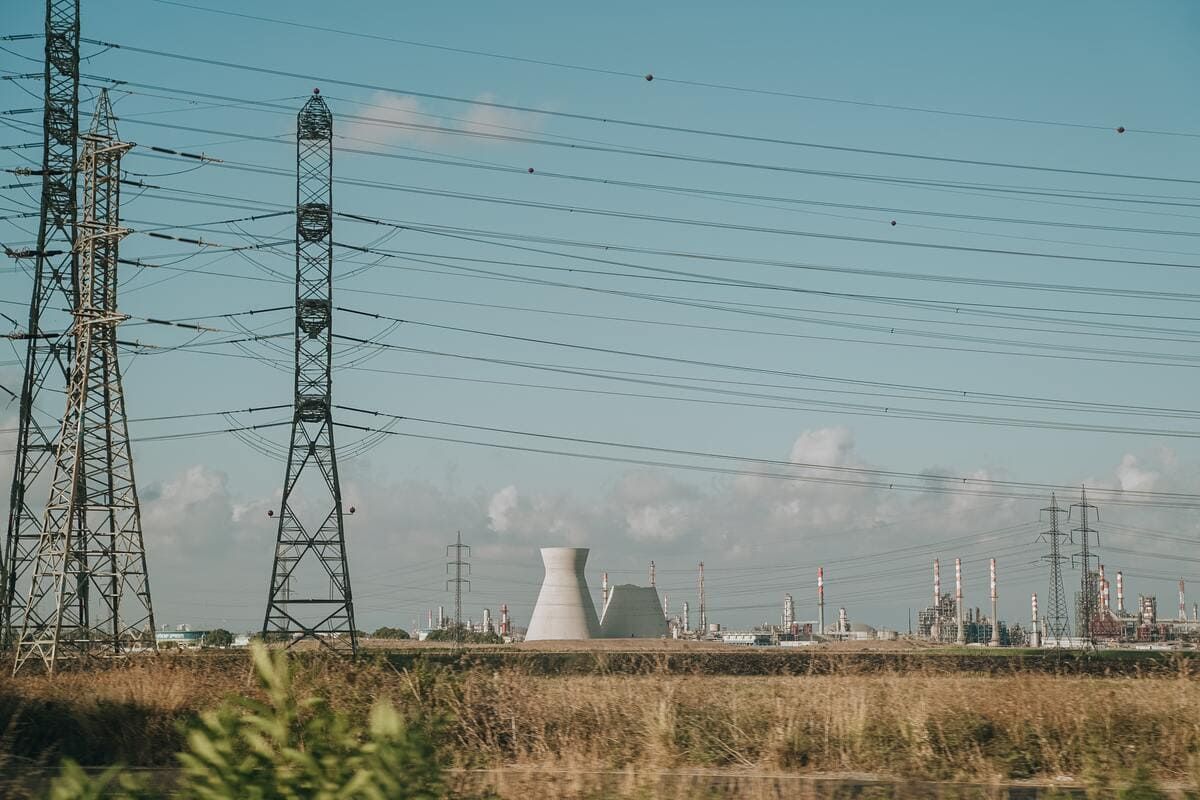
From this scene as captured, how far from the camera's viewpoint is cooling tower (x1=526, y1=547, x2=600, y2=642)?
87.2 meters

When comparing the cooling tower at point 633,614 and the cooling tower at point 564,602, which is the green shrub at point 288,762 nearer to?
the cooling tower at point 564,602

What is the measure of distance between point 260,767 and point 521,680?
12.1m

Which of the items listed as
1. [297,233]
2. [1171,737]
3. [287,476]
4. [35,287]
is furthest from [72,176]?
[1171,737]

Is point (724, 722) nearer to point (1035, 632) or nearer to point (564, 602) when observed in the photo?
point (564, 602)

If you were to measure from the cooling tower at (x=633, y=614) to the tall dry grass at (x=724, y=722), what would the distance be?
3020 inches

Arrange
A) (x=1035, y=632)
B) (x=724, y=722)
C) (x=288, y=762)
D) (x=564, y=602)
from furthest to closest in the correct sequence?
(x=1035, y=632), (x=564, y=602), (x=724, y=722), (x=288, y=762)

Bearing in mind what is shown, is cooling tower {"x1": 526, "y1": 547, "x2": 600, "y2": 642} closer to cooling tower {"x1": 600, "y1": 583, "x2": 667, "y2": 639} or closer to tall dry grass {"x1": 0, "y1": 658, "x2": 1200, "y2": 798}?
cooling tower {"x1": 600, "y1": 583, "x2": 667, "y2": 639}

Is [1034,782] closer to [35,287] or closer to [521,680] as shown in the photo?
[521,680]

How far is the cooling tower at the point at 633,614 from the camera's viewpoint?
307ft

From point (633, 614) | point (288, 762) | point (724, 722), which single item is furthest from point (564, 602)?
point (288, 762)

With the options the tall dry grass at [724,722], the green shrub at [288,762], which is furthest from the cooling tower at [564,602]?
the green shrub at [288,762]

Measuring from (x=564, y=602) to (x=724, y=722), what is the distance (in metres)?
73.2

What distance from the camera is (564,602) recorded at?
87938 millimetres

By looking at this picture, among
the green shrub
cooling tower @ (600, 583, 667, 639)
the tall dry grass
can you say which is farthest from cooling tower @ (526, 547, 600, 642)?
the green shrub
